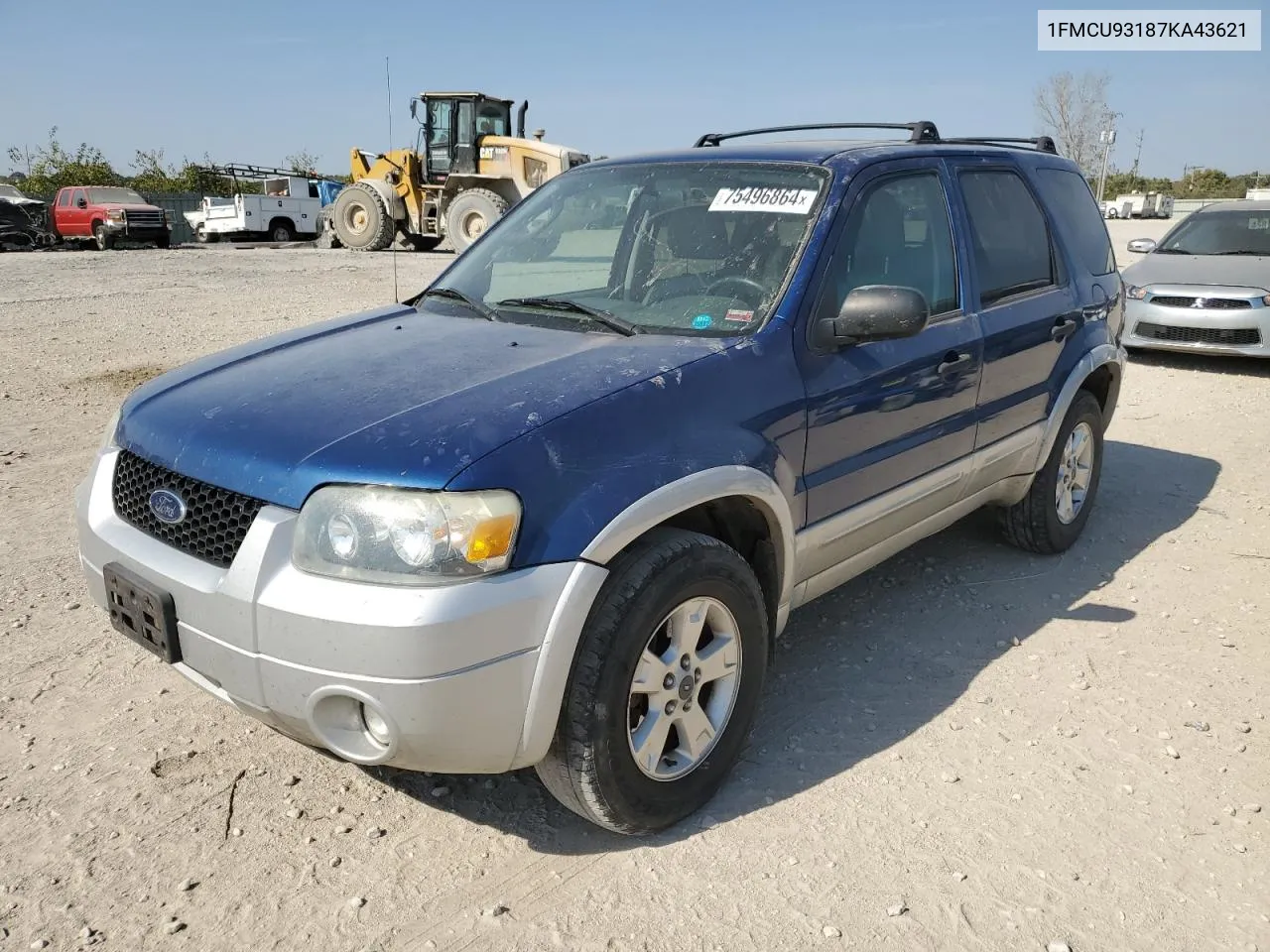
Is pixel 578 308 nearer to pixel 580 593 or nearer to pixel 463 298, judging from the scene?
pixel 463 298

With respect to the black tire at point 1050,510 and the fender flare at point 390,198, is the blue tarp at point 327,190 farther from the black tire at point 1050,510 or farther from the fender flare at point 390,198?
the black tire at point 1050,510

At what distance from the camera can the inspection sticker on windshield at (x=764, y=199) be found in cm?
329

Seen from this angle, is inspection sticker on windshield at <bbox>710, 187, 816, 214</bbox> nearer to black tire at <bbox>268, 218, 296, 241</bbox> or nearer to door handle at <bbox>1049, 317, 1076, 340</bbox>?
door handle at <bbox>1049, 317, 1076, 340</bbox>

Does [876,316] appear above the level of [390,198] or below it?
below

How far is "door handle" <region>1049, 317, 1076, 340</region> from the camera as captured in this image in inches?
171

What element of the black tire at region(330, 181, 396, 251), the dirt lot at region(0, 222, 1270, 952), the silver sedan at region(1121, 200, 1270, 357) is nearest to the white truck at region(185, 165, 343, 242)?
the black tire at region(330, 181, 396, 251)

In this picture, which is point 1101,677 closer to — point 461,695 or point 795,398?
point 795,398

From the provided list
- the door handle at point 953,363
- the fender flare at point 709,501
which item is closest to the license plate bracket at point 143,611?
the fender flare at point 709,501

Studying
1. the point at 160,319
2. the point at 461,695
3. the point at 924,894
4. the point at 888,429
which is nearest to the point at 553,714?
the point at 461,695

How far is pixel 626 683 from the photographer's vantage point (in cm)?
250

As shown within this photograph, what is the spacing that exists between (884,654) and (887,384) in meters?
1.12

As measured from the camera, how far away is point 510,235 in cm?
399

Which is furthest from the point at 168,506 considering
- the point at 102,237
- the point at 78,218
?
the point at 78,218

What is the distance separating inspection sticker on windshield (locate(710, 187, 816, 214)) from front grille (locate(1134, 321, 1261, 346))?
7.73m
